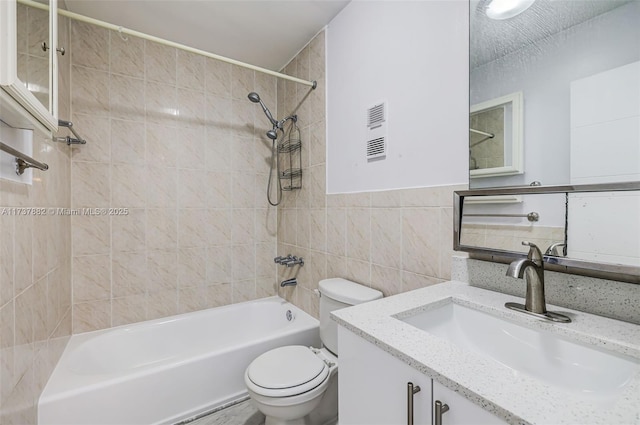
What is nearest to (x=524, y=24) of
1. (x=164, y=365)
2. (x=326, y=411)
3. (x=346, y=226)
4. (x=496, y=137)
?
(x=496, y=137)

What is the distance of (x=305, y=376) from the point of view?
4.30 ft

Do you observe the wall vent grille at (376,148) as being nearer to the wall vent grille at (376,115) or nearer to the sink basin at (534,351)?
the wall vent grille at (376,115)

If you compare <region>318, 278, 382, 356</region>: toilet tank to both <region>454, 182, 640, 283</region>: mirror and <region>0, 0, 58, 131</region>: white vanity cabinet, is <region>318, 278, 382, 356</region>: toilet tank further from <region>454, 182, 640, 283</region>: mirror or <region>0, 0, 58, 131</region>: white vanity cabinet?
<region>0, 0, 58, 131</region>: white vanity cabinet

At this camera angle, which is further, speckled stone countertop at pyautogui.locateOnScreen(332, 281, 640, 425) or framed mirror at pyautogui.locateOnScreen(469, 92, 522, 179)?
framed mirror at pyautogui.locateOnScreen(469, 92, 522, 179)

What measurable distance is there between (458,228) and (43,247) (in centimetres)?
181

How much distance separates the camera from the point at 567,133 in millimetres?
850

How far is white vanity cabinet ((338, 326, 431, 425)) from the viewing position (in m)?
0.62

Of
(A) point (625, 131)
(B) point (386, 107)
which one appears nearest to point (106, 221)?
(B) point (386, 107)

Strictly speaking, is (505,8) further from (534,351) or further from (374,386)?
(374,386)

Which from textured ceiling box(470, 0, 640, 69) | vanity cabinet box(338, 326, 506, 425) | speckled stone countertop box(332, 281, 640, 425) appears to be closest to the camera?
speckled stone countertop box(332, 281, 640, 425)

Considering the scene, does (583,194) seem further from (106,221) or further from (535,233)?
(106,221)

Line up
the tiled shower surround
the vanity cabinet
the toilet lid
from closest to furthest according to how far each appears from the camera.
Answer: the vanity cabinet
the toilet lid
the tiled shower surround

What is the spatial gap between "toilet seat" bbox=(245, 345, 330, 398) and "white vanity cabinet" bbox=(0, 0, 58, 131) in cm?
131

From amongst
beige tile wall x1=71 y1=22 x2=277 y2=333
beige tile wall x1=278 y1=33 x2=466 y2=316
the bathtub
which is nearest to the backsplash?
beige tile wall x1=278 y1=33 x2=466 y2=316
